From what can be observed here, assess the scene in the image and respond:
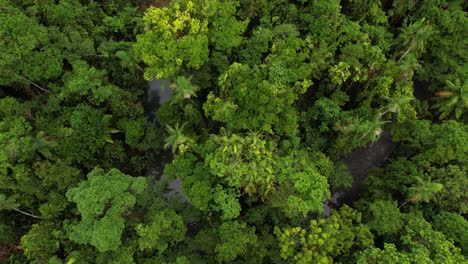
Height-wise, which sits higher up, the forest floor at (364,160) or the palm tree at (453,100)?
the palm tree at (453,100)

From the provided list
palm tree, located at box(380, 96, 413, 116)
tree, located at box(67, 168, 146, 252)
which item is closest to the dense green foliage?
tree, located at box(67, 168, 146, 252)

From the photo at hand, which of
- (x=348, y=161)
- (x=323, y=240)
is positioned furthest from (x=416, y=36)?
(x=323, y=240)

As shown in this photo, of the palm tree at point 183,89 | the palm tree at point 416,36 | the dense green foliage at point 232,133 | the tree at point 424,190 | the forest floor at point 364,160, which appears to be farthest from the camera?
the forest floor at point 364,160

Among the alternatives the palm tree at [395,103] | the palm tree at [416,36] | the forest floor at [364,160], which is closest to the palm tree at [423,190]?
the palm tree at [395,103]

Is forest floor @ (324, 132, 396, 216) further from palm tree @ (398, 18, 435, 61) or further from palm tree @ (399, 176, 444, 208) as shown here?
palm tree @ (398, 18, 435, 61)

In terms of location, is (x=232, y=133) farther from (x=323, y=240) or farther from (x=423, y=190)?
(x=423, y=190)

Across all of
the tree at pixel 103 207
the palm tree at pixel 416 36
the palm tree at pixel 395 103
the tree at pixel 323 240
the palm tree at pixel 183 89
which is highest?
the palm tree at pixel 416 36

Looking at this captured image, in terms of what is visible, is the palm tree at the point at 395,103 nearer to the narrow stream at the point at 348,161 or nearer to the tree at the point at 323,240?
the narrow stream at the point at 348,161
